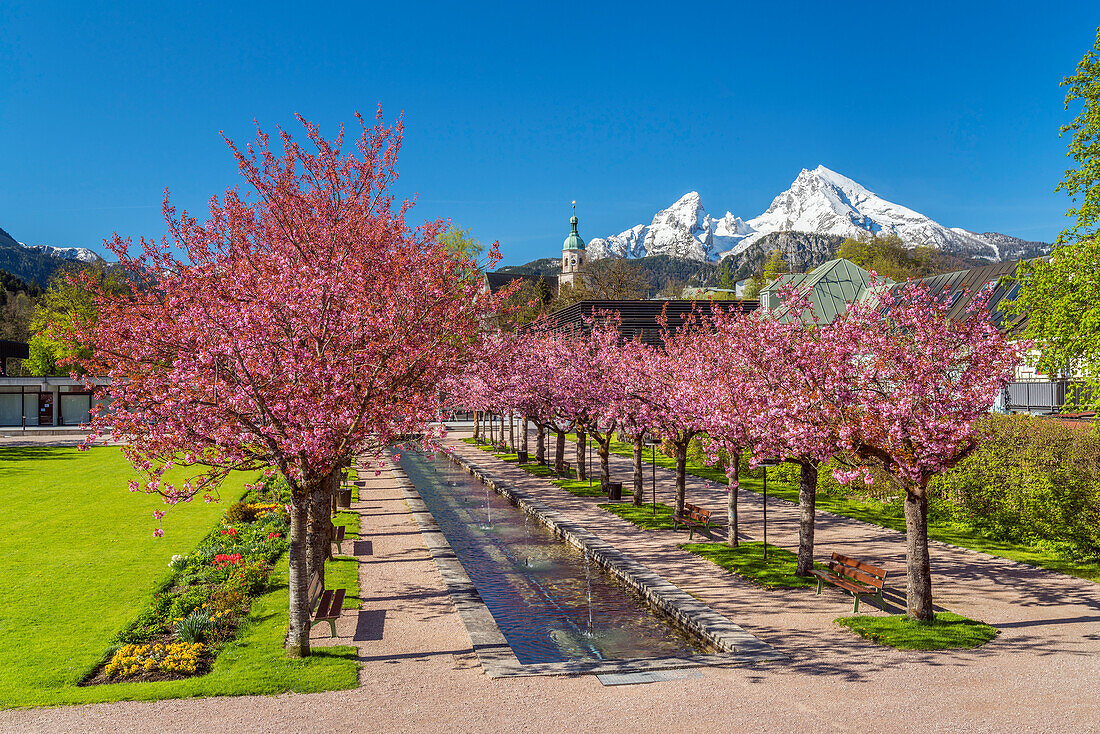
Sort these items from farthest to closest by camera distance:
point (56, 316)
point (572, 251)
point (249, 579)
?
point (572, 251) < point (56, 316) < point (249, 579)

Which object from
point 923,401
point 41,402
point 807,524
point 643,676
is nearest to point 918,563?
point 923,401

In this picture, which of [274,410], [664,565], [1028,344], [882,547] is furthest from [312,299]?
[882,547]

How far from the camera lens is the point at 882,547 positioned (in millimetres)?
18000

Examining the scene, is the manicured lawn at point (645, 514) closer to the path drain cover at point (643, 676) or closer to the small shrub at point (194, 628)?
the path drain cover at point (643, 676)

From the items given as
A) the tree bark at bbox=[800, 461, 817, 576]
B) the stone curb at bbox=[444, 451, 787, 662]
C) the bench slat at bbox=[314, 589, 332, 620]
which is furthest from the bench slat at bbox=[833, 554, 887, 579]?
the bench slat at bbox=[314, 589, 332, 620]

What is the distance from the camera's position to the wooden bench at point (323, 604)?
1150 cm

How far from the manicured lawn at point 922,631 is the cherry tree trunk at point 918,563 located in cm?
21

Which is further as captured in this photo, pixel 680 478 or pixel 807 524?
pixel 680 478

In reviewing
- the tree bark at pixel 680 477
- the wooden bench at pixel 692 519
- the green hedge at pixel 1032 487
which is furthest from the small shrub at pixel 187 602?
the green hedge at pixel 1032 487

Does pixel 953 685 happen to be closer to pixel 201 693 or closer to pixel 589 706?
pixel 589 706

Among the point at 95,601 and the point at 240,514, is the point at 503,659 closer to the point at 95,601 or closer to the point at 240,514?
the point at 95,601

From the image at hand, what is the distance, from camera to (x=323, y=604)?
11.8 meters

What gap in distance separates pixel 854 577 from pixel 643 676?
5507 millimetres

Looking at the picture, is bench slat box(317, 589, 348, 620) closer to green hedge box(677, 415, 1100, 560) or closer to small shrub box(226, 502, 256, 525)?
small shrub box(226, 502, 256, 525)
